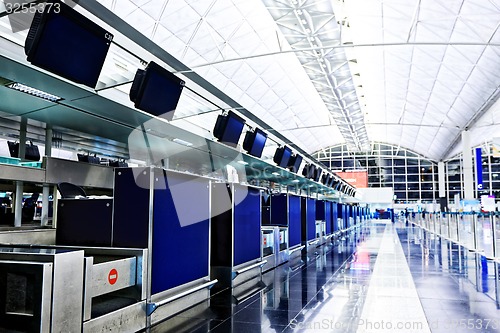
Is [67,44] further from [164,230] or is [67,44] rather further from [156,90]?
[164,230]

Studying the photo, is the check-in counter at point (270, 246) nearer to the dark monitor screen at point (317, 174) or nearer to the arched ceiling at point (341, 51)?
the arched ceiling at point (341, 51)

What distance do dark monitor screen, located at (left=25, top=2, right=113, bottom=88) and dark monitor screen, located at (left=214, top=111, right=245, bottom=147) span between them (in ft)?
9.50

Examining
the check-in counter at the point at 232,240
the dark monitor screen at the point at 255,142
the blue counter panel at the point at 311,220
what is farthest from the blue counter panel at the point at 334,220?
the check-in counter at the point at 232,240

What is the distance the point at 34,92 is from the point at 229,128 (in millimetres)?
3324

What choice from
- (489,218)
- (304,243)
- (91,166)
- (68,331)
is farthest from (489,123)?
(68,331)

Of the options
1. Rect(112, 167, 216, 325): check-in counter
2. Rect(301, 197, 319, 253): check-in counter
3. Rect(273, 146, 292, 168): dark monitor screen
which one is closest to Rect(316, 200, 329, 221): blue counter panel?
Rect(301, 197, 319, 253): check-in counter

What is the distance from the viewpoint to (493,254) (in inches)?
400

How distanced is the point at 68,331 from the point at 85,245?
1.60 m

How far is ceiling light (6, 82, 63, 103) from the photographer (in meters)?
3.96

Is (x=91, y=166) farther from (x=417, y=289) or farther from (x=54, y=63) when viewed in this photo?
(x=417, y=289)

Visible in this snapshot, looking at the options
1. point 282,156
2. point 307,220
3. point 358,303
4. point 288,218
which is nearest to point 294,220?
point 288,218

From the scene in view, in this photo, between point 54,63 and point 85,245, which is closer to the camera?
point 54,63

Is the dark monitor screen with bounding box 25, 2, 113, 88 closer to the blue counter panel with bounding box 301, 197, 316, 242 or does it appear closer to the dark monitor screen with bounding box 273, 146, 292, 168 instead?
the dark monitor screen with bounding box 273, 146, 292, 168

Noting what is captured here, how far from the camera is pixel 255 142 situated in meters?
8.35
